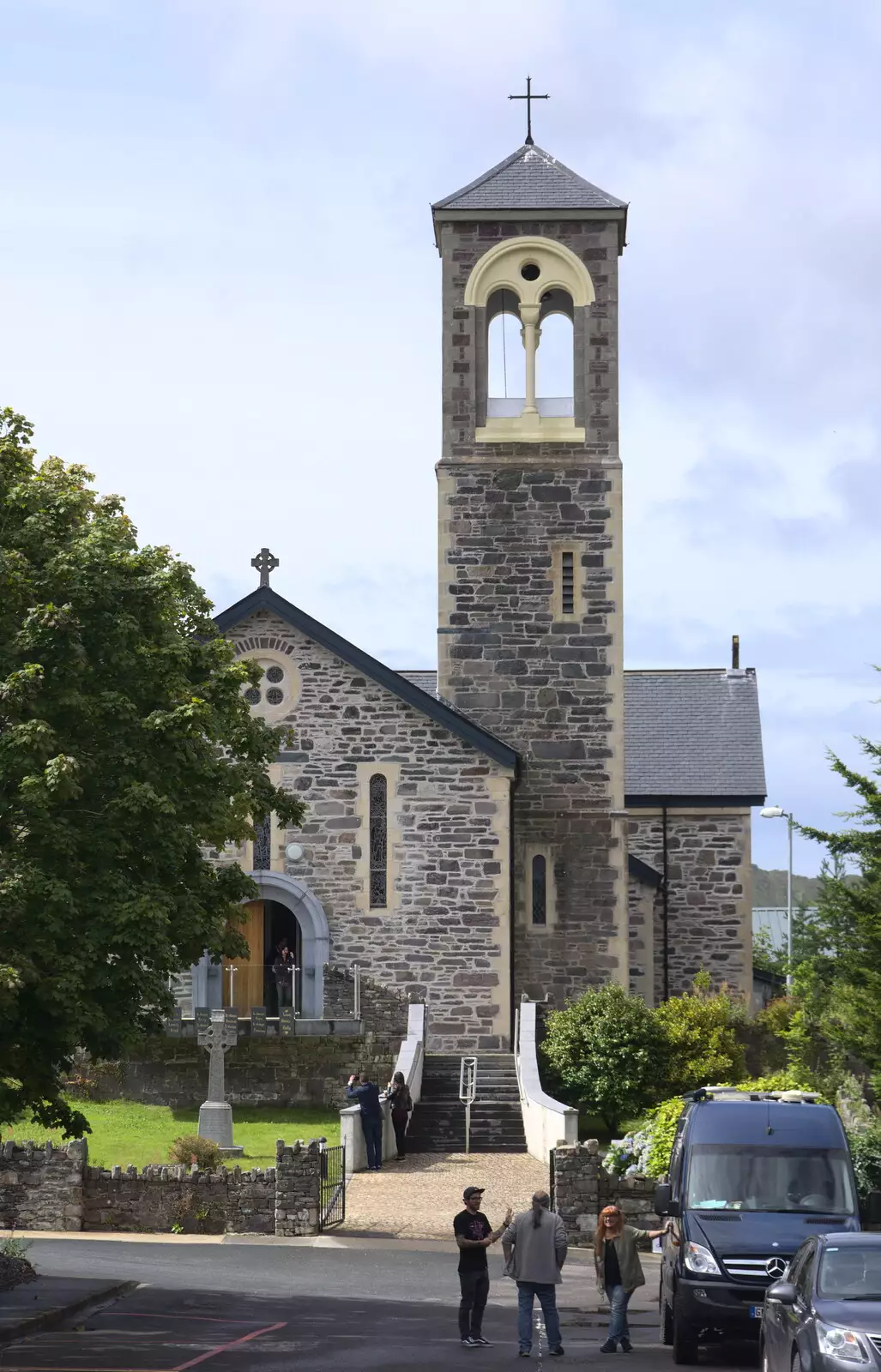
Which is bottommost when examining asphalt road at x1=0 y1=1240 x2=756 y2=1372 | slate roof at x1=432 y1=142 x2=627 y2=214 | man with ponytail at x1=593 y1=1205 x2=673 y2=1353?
asphalt road at x1=0 y1=1240 x2=756 y2=1372

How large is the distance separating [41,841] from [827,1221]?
24.2ft

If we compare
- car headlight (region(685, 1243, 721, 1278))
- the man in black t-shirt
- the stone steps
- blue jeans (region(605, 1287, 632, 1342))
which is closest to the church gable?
the stone steps

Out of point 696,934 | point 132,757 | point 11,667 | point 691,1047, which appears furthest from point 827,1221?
point 696,934

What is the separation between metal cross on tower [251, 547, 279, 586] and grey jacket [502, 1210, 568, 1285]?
19473 mm

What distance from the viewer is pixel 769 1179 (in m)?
16.7

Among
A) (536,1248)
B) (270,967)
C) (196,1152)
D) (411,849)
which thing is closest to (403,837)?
(411,849)

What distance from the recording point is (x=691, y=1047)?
33.6m

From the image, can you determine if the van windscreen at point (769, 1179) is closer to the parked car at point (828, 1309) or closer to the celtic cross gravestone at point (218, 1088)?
the parked car at point (828, 1309)

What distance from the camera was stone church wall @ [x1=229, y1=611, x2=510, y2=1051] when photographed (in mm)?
34312

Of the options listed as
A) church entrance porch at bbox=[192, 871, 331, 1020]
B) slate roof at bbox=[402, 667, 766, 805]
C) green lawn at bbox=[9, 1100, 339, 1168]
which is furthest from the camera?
slate roof at bbox=[402, 667, 766, 805]

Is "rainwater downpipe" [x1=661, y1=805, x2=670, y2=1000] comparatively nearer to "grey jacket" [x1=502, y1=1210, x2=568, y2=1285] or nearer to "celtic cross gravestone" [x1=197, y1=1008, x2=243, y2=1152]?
"celtic cross gravestone" [x1=197, y1=1008, x2=243, y2=1152]

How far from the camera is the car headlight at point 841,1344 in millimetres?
11516

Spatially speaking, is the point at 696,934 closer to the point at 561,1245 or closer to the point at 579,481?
the point at 579,481

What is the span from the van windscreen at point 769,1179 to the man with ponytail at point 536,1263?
118 centimetres
